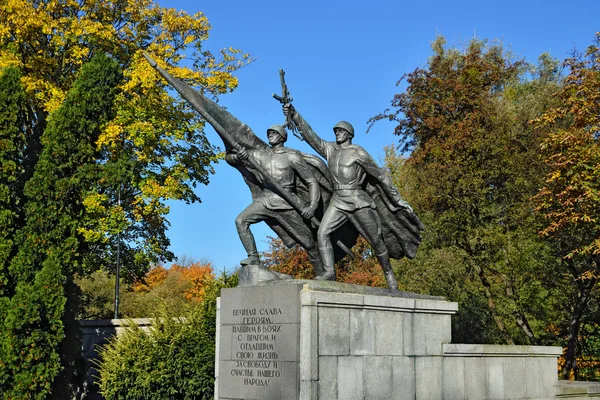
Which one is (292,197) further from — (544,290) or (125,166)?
(544,290)

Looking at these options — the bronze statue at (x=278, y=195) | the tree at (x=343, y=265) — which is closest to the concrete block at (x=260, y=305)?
the bronze statue at (x=278, y=195)

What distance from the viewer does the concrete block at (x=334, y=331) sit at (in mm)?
9117

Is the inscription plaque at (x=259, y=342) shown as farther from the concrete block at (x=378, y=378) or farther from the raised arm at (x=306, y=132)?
the raised arm at (x=306, y=132)

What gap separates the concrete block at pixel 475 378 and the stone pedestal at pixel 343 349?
15 mm

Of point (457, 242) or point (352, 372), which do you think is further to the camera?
point (457, 242)

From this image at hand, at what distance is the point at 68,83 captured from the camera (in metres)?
21.8

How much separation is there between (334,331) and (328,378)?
0.59 meters

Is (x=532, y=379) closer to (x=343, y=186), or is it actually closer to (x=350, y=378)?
(x=350, y=378)

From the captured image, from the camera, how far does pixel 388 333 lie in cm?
994

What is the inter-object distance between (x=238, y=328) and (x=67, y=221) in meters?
7.77

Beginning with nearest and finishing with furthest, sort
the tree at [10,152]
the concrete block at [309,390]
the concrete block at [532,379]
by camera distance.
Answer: the concrete block at [309,390] → the concrete block at [532,379] → the tree at [10,152]

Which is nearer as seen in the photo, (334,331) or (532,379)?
(334,331)

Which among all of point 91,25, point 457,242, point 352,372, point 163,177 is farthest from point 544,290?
point 91,25

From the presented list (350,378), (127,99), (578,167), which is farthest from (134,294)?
(350,378)
